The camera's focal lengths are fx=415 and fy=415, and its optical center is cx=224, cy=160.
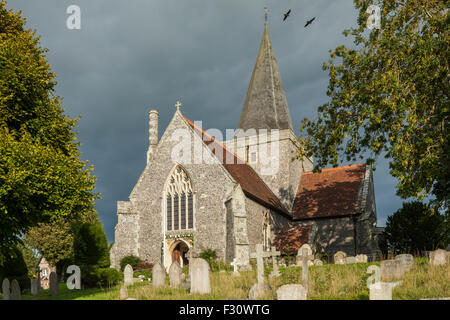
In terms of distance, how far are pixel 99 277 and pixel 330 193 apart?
55.1ft

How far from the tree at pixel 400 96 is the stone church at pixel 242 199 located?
192 inches

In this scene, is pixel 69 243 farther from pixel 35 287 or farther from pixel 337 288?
pixel 337 288

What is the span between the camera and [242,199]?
22109 mm

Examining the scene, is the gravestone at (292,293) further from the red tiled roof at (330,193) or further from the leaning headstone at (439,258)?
the red tiled roof at (330,193)

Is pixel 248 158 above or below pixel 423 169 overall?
above

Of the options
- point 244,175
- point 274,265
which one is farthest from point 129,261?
point 274,265

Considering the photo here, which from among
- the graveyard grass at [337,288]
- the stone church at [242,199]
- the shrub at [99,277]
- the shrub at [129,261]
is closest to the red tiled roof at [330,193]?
the stone church at [242,199]

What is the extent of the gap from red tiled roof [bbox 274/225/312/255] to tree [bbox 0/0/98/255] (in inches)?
535

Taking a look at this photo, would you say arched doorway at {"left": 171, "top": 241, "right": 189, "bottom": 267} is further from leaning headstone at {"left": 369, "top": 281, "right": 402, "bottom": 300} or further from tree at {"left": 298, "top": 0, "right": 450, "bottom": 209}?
leaning headstone at {"left": 369, "top": 281, "right": 402, "bottom": 300}

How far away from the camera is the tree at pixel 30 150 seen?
13.0 meters
